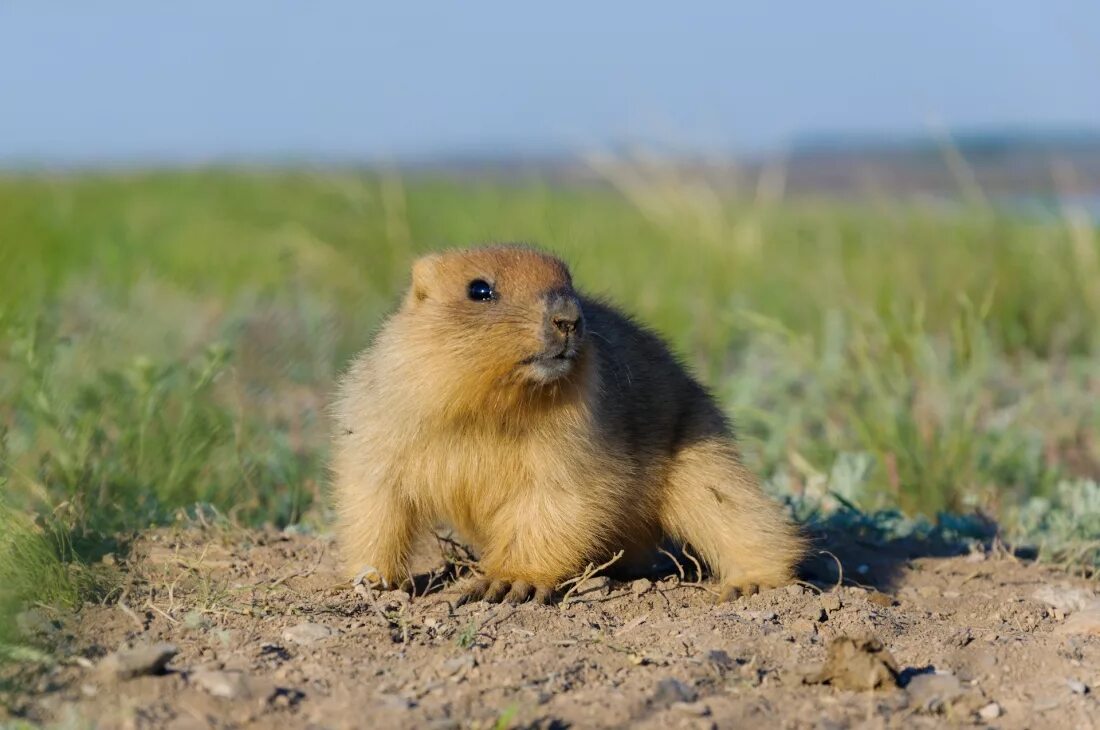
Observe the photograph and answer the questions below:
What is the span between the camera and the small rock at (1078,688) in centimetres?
375

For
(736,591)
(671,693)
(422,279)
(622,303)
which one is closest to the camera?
(671,693)

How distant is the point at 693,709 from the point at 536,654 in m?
0.57

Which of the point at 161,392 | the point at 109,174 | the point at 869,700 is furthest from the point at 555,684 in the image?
the point at 109,174

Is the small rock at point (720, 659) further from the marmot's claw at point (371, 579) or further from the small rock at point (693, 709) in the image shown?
the marmot's claw at point (371, 579)

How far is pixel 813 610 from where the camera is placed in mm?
4496

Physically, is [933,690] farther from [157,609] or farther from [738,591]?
[157,609]

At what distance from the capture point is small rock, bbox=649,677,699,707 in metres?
3.50

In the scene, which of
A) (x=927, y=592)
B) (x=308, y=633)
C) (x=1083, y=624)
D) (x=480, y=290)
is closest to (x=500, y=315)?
(x=480, y=290)

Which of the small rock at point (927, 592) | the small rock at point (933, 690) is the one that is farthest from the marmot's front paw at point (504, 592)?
the small rock at point (927, 592)

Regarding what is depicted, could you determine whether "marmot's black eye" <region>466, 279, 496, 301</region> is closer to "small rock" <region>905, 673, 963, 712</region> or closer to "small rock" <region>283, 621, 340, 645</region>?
"small rock" <region>283, 621, 340, 645</region>

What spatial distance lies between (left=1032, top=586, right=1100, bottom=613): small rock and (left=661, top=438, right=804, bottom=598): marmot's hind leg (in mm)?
865

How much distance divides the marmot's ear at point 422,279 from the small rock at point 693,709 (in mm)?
1801

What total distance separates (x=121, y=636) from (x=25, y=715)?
0.63 metres

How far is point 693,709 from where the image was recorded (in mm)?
3453
